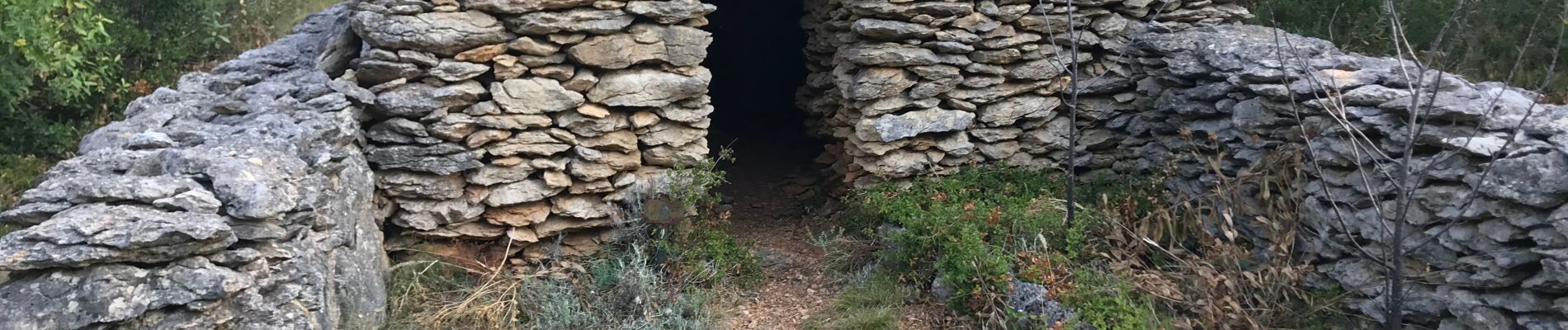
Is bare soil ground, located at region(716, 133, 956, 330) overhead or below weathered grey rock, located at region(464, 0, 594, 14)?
below

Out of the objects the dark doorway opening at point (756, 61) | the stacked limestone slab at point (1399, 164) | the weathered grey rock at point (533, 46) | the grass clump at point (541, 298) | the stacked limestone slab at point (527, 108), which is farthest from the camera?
the dark doorway opening at point (756, 61)

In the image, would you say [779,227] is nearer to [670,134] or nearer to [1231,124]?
[670,134]

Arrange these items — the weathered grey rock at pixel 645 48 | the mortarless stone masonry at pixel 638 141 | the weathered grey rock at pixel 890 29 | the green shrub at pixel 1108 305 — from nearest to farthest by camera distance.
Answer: the mortarless stone masonry at pixel 638 141
the green shrub at pixel 1108 305
the weathered grey rock at pixel 645 48
the weathered grey rock at pixel 890 29

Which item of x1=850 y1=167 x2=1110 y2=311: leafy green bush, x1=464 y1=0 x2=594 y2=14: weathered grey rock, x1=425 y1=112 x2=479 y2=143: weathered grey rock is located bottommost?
x1=850 y1=167 x2=1110 y2=311: leafy green bush

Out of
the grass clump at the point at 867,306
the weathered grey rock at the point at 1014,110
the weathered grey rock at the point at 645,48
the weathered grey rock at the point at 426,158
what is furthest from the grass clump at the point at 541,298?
the weathered grey rock at the point at 1014,110

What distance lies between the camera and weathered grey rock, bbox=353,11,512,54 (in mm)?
4707

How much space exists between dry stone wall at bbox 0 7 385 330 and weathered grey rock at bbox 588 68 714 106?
114 cm

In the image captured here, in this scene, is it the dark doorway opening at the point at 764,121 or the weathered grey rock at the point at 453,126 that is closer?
the weathered grey rock at the point at 453,126

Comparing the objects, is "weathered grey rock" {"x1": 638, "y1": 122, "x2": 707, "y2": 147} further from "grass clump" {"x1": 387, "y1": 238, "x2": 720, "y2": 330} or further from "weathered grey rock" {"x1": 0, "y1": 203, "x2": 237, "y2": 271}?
"weathered grey rock" {"x1": 0, "y1": 203, "x2": 237, "y2": 271}

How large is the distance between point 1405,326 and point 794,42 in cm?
601

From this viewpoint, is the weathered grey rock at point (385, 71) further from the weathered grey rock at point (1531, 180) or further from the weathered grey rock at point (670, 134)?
the weathered grey rock at point (1531, 180)

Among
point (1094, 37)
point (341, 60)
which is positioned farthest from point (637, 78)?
point (1094, 37)

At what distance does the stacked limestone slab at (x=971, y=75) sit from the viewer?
5594 mm

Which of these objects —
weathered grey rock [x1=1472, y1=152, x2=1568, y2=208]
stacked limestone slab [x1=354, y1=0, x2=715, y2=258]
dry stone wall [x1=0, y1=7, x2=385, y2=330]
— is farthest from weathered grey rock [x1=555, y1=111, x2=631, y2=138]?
weathered grey rock [x1=1472, y1=152, x2=1568, y2=208]
